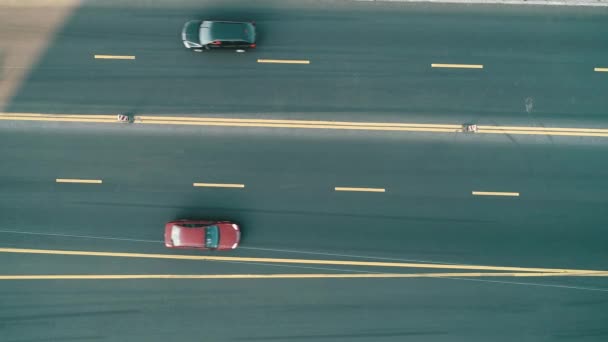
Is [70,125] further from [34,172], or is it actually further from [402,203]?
[402,203]

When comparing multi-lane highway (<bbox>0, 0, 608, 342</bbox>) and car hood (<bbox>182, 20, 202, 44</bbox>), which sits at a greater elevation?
car hood (<bbox>182, 20, 202, 44</bbox>)

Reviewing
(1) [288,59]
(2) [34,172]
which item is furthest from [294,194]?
(2) [34,172]

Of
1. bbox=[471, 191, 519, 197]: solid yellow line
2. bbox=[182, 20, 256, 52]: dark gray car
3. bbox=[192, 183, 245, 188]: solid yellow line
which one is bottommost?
bbox=[192, 183, 245, 188]: solid yellow line

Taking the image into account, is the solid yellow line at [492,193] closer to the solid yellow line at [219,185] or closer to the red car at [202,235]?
the solid yellow line at [219,185]

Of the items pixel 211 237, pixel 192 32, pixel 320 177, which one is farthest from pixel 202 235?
pixel 192 32

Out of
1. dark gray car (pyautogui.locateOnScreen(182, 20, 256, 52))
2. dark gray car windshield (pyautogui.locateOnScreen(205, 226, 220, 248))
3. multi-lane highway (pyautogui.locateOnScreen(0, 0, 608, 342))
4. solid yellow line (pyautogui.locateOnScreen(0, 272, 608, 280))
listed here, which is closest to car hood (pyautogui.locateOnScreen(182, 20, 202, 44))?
dark gray car (pyautogui.locateOnScreen(182, 20, 256, 52))

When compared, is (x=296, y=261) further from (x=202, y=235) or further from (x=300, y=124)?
(x=300, y=124)

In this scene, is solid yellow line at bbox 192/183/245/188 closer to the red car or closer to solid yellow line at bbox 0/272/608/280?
the red car

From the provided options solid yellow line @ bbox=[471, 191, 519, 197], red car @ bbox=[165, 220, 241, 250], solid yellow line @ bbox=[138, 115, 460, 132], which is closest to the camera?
red car @ bbox=[165, 220, 241, 250]
